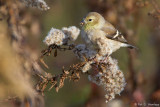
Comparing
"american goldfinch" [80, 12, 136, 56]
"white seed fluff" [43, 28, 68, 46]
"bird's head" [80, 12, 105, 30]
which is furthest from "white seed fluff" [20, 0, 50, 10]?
"bird's head" [80, 12, 105, 30]

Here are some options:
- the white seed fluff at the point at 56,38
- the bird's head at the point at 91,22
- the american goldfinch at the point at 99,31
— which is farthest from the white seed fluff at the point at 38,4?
the bird's head at the point at 91,22

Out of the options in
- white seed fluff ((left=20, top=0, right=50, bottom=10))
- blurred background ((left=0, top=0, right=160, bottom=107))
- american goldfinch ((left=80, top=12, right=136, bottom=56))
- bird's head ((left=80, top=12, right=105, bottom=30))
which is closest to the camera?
blurred background ((left=0, top=0, right=160, bottom=107))

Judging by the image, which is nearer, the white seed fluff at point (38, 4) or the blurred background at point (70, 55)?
the blurred background at point (70, 55)

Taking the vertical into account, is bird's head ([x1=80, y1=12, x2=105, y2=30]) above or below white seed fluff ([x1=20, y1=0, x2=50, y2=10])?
above

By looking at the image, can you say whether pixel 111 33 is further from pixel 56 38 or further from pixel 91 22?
pixel 56 38

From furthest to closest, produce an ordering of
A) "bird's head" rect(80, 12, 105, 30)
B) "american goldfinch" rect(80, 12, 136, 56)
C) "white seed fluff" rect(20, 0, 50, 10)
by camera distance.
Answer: "bird's head" rect(80, 12, 105, 30)
"american goldfinch" rect(80, 12, 136, 56)
"white seed fluff" rect(20, 0, 50, 10)

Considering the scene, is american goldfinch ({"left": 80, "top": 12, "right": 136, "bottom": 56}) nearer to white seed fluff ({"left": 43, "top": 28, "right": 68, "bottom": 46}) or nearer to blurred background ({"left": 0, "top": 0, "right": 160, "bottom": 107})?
blurred background ({"left": 0, "top": 0, "right": 160, "bottom": 107})

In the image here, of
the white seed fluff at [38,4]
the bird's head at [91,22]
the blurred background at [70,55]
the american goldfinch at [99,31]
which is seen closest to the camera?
the blurred background at [70,55]

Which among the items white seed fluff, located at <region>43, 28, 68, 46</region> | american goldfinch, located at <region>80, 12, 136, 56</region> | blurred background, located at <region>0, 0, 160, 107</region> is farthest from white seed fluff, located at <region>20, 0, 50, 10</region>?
american goldfinch, located at <region>80, 12, 136, 56</region>

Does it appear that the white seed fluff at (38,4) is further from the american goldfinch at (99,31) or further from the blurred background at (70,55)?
the american goldfinch at (99,31)

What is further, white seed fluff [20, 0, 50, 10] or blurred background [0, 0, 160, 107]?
white seed fluff [20, 0, 50, 10]
